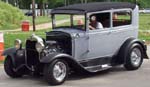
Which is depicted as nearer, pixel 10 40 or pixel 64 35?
pixel 64 35

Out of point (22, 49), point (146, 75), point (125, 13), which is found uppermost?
point (125, 13)

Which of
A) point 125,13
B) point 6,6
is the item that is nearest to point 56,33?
point 125,13

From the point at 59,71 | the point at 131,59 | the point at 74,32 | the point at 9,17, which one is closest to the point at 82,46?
the point at 74,32

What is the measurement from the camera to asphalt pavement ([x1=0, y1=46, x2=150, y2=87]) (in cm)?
1015

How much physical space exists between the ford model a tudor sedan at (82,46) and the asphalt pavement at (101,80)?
21 centimetres

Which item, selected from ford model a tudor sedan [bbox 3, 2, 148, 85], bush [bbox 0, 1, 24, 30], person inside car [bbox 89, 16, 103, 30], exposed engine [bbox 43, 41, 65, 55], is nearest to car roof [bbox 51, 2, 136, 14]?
ford model a tudor sedan [bbox 3, 2, 148, 85]

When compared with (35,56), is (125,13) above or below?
above

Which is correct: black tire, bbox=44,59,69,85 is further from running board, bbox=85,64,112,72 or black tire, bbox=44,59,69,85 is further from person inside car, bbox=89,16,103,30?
person inside car, bbox=89,16,103,30

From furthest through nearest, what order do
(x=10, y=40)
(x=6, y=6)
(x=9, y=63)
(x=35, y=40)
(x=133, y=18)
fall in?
(x=6, y=6) < (x=10, y=40) < (x=133, y=18) < (x=9, y=63) < (x=35, y=40)

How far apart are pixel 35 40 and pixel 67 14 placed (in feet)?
4.25

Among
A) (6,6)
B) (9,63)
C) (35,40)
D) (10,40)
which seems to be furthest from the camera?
(6,6)

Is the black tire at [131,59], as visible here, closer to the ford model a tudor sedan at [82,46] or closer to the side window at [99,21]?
the ford model a tudor sedan at [82,46]

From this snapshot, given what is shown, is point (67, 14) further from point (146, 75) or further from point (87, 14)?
point (146, 75)

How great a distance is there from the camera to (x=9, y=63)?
11.3 metres
